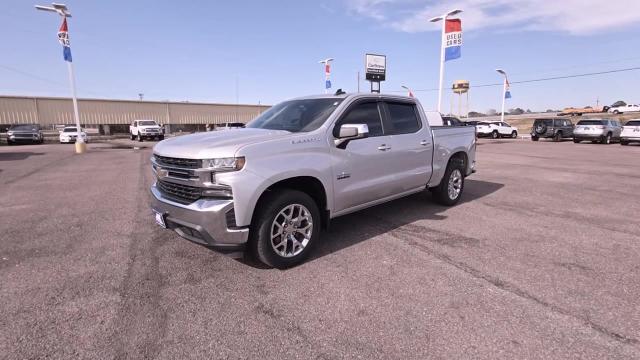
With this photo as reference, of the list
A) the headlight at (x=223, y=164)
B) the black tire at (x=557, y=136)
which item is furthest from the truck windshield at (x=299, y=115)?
the black tire at (x=557, y=136)

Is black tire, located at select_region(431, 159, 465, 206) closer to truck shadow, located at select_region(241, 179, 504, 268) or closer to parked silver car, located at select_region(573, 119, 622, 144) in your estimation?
truck shadow, located at select_region(241, 179, 504, 268)

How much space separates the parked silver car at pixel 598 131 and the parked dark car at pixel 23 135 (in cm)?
4115

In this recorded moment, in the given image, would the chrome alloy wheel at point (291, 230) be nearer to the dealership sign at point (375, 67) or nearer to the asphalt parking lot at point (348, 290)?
the asphalt parking lot at point (348, 290)

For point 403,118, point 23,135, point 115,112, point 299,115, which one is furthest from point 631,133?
point 115,112

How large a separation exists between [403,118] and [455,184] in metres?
1.99

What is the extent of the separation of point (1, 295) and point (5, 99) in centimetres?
4415

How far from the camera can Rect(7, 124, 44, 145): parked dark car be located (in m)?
27.1

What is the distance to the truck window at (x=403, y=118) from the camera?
5.19 metres

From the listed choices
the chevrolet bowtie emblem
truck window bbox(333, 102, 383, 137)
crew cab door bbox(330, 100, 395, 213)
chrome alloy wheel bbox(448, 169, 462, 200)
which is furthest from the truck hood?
chrome alloy wheel bbox(448, 169, 462, 200)

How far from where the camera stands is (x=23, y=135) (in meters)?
27.8

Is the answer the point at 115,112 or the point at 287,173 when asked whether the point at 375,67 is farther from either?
the point at 115,112

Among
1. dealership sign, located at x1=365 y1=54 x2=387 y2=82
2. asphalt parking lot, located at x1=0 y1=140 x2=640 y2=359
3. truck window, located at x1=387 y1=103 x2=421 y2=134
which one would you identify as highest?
dealership sign, located at x1=365 y1=54 x2=387 y2=82

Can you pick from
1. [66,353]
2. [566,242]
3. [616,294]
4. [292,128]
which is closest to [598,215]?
[566,242]

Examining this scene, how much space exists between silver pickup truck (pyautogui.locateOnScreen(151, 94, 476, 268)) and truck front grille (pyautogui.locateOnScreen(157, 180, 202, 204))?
11 mm
